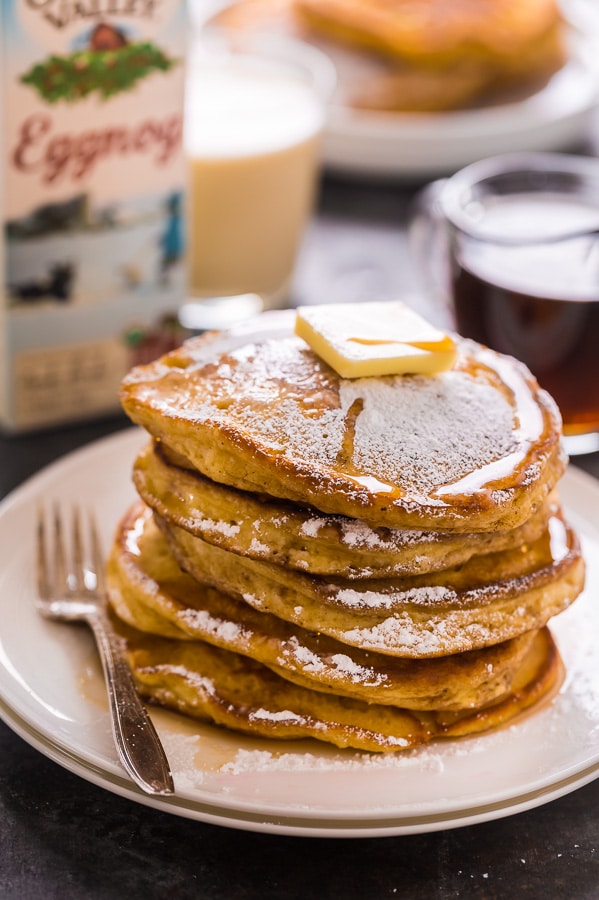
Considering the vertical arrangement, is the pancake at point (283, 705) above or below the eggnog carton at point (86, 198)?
below

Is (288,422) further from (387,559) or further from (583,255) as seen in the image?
(583,255)

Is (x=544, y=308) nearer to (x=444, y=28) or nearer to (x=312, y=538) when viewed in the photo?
(x=312, y=538)

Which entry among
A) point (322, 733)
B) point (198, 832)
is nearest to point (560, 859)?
point (322, 733)

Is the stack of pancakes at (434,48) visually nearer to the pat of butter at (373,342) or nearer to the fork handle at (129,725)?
the pat of butter at (373,342)

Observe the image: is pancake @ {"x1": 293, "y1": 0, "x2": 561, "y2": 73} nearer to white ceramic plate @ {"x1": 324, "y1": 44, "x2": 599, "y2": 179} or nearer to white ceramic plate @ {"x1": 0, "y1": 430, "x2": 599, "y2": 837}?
white ceramic plate @ {"x1": 324, "y1": 44, "x2": 599, "y2": 179}

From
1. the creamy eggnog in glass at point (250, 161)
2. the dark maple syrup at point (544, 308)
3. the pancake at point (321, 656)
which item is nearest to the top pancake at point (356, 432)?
the pancake at point (321, 656)

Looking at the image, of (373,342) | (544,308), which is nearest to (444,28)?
(544,308)

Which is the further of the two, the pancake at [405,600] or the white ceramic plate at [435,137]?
the white ceramic plate at [435,137]
